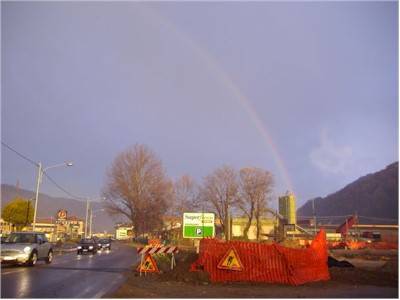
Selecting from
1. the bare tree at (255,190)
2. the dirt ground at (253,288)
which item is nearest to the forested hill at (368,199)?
the bare tree at (255,190)

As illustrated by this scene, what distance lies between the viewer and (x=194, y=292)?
12.6 m

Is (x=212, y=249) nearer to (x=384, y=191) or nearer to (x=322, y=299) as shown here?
(x=322, y=299)

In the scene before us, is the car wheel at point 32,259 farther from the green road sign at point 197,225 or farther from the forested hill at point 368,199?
the forested hill at point 368,199

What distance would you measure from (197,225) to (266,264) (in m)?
13.3

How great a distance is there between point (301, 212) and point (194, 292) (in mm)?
191142

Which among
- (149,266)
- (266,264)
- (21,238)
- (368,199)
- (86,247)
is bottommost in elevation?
(149,266)

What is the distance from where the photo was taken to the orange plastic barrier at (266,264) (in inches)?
578

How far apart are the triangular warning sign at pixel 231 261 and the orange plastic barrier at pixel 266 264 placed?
0.19m

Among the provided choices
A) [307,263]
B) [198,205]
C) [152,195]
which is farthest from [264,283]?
[198,205]

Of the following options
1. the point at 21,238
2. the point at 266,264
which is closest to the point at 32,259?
the point at 21,238

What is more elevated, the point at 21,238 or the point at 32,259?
the point at 21,238

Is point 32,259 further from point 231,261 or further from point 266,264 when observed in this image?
point 266,264

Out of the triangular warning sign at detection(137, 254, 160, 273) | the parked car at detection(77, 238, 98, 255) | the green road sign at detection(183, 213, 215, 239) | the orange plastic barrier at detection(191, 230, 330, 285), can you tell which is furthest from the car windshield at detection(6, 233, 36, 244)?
the parked car at detection(77, 238, 98, 255)

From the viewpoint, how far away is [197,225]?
91.7ft
